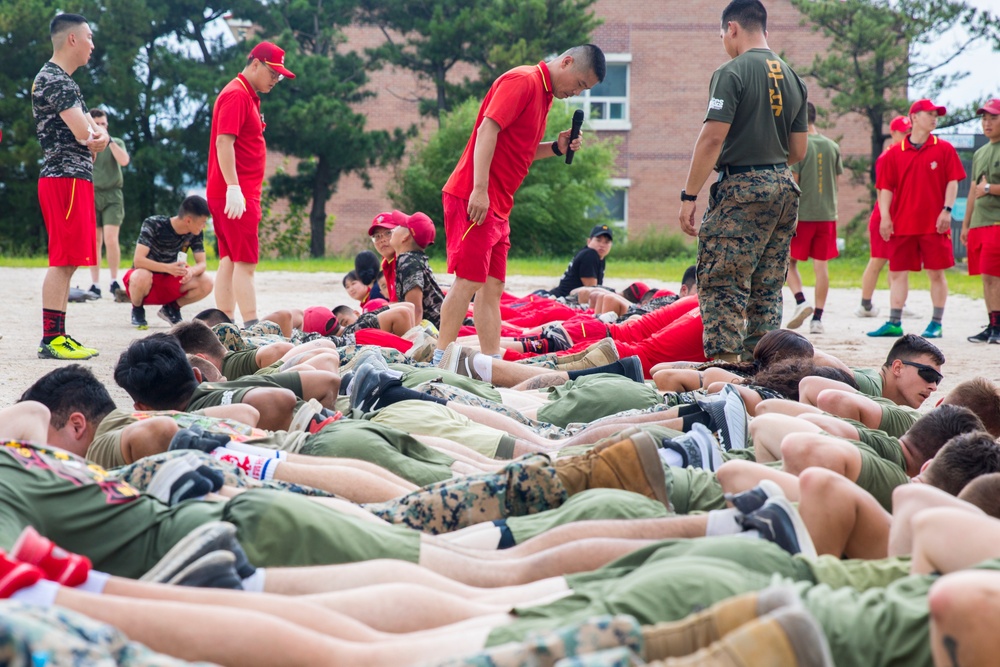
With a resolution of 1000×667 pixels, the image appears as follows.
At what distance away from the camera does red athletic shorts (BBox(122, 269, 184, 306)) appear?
8156 millimetres

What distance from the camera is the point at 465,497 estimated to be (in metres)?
2.97

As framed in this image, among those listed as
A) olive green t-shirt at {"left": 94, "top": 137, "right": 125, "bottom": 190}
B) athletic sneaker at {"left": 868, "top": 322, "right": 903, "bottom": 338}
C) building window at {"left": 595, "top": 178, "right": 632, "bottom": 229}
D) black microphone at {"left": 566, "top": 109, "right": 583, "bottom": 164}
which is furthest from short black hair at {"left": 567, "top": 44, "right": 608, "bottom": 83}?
building window at {"left": 595, "top": 178, "right": 632, "bottom": 229}

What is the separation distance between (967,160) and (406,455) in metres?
24.7

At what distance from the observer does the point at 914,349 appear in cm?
450

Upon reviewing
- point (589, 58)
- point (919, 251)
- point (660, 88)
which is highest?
point (660, 88)

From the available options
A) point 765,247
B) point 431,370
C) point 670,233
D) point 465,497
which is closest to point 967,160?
point 670,233

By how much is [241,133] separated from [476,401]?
3.69 metres

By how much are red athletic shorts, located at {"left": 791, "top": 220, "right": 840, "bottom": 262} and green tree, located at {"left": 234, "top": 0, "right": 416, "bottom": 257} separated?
1437cm

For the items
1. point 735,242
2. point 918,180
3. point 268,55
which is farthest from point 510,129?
point 918,180

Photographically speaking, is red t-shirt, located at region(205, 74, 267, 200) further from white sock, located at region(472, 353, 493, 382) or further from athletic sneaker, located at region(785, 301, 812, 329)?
athletic sneaker, located at region(785, 301, 812, 329)

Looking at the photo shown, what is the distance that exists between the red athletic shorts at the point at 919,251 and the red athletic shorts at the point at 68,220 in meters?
7.14

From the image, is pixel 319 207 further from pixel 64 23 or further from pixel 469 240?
pixel 469 240

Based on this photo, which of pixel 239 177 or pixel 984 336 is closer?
pixel 239 177

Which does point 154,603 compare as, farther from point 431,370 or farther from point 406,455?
point 431,370
